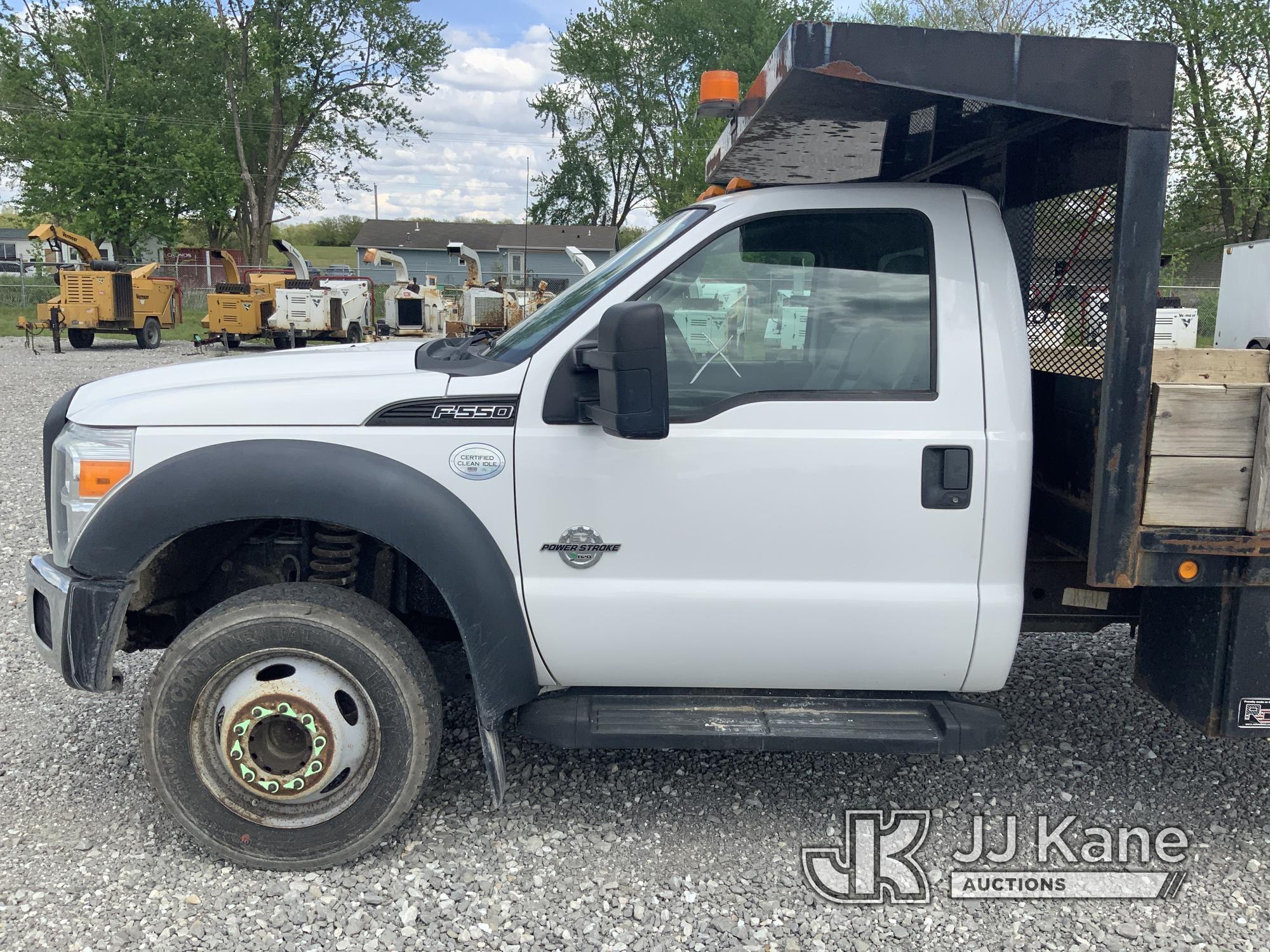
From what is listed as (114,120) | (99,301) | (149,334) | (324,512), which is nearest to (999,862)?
(324,512)

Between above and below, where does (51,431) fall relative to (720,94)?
below

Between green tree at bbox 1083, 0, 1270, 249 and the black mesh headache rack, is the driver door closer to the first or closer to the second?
the black mesh headache rack

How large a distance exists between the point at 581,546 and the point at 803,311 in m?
0.96

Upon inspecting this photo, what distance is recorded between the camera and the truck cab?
3.00m

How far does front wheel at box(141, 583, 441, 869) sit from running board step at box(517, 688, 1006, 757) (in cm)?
41

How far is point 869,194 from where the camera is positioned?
10.4 feet

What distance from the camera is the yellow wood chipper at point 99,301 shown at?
2280 centimetres

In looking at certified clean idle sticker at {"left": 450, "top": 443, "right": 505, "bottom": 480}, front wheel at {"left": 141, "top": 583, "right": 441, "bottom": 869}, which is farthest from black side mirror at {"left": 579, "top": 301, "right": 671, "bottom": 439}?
front wheel at {"left": 141, "top": 583, "right": 441, "bottom": 869}

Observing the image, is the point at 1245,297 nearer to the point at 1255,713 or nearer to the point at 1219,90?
the point at 1255,713

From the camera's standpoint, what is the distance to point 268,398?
3.11 m

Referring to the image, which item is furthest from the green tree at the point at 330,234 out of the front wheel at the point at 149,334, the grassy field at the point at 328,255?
the front wheel at the point at 149,334

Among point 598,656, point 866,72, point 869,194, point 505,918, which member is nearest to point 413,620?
point 598,656

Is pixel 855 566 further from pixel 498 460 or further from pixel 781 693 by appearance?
pixel 498 460

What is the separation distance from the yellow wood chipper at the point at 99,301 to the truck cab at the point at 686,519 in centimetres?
2181
